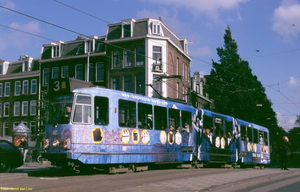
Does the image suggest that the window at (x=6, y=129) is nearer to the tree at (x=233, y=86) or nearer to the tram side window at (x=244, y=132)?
the tree at (x=233, y=86)

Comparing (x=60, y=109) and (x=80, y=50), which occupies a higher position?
(x=80, y=50)

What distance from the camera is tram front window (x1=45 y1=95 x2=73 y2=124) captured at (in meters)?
13.6

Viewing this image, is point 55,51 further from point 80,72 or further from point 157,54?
point 157,54

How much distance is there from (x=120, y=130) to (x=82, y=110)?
1.85 metres

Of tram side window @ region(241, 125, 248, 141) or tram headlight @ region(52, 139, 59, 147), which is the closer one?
tram headlight @ region(52, 139, 59, 147)

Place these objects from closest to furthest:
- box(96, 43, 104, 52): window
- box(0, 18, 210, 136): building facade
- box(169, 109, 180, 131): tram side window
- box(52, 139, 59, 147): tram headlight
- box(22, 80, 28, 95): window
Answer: box(52, 139, 59, 147): tram headlight < box(169, 109, 180, 131): tram side window < box(0, 18, 210, 136): building facade < box(96, 43, 104, 52): window < box(22, 80, 28, 95): window

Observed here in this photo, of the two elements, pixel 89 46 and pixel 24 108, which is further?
pixel 24 108

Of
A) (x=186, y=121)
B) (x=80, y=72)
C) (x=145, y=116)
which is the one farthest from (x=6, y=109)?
(x=145, y=116)

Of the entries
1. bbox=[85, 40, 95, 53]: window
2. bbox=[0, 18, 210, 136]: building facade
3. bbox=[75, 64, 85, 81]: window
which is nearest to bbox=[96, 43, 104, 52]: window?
bbox=[0, 18, 210, 136]: building facade

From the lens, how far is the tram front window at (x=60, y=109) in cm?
1357

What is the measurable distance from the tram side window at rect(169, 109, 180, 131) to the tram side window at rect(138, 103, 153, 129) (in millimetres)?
1580

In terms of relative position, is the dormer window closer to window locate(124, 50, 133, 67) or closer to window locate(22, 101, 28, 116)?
window locate(22, 101, 28, 116)

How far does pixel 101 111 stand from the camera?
14375 mm

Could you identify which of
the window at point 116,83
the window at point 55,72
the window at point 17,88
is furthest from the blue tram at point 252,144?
the window at point 17,88
